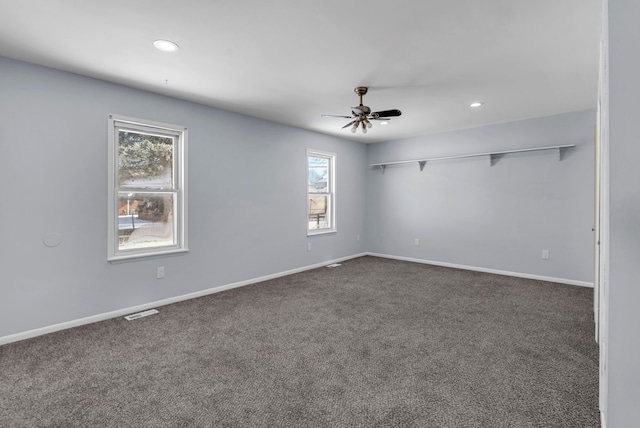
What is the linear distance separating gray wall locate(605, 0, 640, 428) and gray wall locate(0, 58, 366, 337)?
3.84 metres

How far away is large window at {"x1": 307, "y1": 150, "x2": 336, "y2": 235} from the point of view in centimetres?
575

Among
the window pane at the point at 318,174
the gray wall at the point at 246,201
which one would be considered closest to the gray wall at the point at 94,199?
the gray wall at the point at 246,201

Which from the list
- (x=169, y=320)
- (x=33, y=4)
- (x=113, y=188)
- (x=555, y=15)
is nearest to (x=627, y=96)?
(x=555, y=15)

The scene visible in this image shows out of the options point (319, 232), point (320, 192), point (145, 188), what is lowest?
point (319, 232)

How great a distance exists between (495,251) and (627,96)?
15.7ft

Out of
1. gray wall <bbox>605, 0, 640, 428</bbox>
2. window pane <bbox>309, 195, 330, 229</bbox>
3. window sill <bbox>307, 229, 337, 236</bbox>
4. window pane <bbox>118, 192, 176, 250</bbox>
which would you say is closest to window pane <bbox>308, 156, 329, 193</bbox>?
window pane <bbox>309, 195, 330, 229</bbox>

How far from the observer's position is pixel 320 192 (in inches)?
231

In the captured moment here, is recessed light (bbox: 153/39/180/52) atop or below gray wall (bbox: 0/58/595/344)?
atop

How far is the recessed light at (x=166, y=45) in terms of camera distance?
2465 mm

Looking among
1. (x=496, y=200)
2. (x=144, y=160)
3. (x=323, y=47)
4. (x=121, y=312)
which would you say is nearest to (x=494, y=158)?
(x=496, y=200)

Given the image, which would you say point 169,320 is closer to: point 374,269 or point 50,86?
point 50,86

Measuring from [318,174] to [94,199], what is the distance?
11.8 feet

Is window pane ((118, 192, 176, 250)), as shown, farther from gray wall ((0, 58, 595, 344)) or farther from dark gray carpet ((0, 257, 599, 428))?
dark gray carpet ((0, 257, 599, 428))

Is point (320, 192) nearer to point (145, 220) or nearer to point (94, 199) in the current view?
point (145, 220)
